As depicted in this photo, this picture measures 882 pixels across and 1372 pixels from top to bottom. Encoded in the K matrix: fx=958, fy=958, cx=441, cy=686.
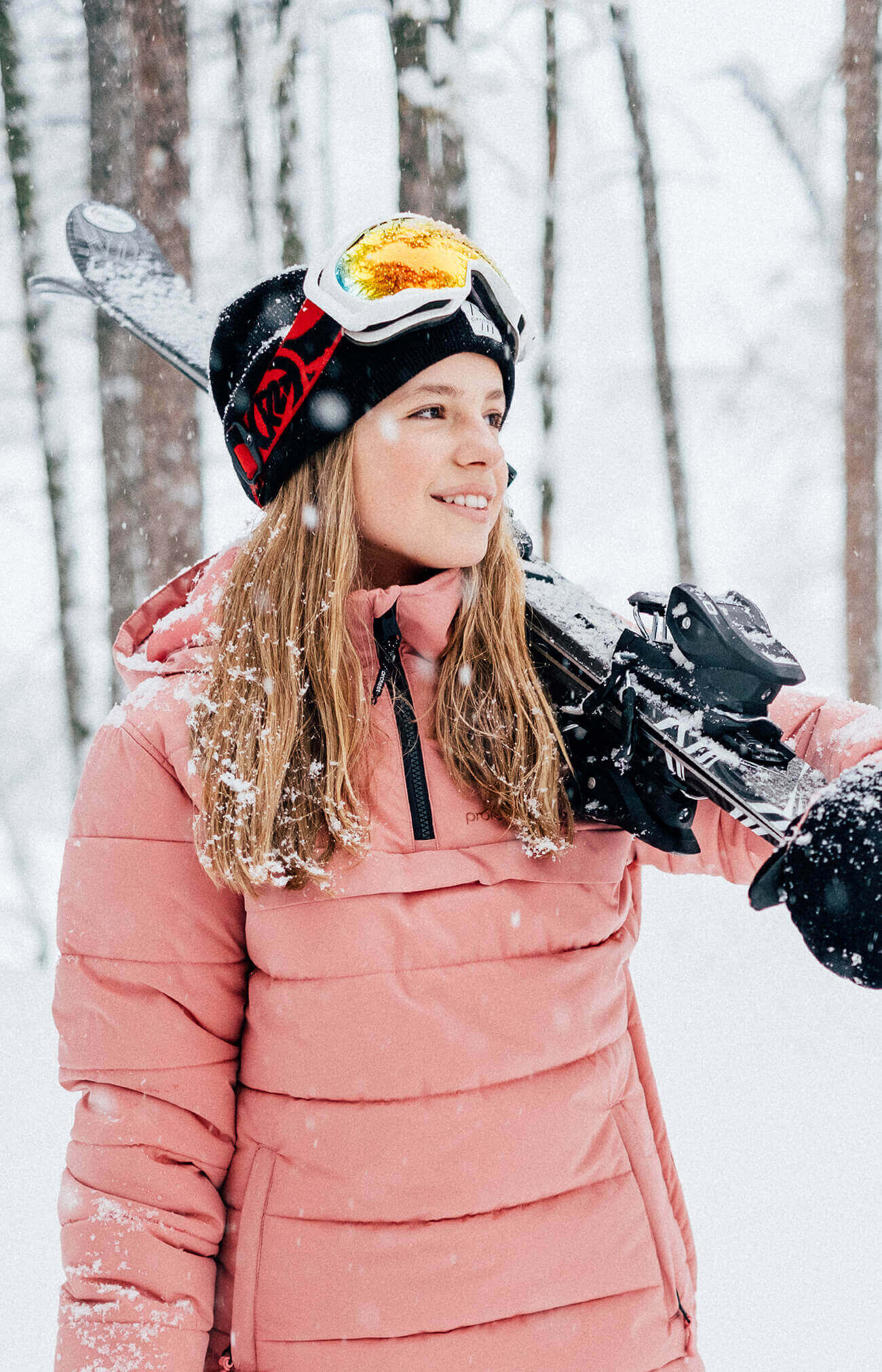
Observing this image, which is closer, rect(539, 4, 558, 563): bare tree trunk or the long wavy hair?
the long wavy hair

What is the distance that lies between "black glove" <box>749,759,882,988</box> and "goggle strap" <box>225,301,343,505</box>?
115 cm

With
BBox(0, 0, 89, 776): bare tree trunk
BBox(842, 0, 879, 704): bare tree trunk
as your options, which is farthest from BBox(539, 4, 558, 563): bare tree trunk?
BBox(0, 0, 89, 776): bare tree trunk

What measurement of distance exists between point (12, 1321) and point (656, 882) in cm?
536

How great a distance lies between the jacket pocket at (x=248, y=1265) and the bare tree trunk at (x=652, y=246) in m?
8.28

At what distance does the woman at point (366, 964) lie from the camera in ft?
4.74

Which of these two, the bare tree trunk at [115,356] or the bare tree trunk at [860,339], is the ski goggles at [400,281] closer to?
the bare tree trunk at [115,356]

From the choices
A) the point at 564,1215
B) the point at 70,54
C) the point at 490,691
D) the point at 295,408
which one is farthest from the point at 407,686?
the point at 70,54

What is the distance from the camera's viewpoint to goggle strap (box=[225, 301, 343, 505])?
177 centimetres

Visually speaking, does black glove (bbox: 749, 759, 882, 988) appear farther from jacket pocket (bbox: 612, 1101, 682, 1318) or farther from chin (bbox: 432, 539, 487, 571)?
chin (bbox: 432, 539, 487, 571)

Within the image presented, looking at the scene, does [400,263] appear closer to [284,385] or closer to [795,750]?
[284,385]

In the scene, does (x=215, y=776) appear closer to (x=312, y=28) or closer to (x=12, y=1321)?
(x=12, y=1321)

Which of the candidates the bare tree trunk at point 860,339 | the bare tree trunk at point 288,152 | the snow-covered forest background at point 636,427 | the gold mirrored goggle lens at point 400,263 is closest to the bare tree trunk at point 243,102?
the snow-covered forest background at point 636,427

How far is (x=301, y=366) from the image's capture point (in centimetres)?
180

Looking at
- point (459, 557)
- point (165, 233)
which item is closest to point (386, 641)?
point (459, 557)
